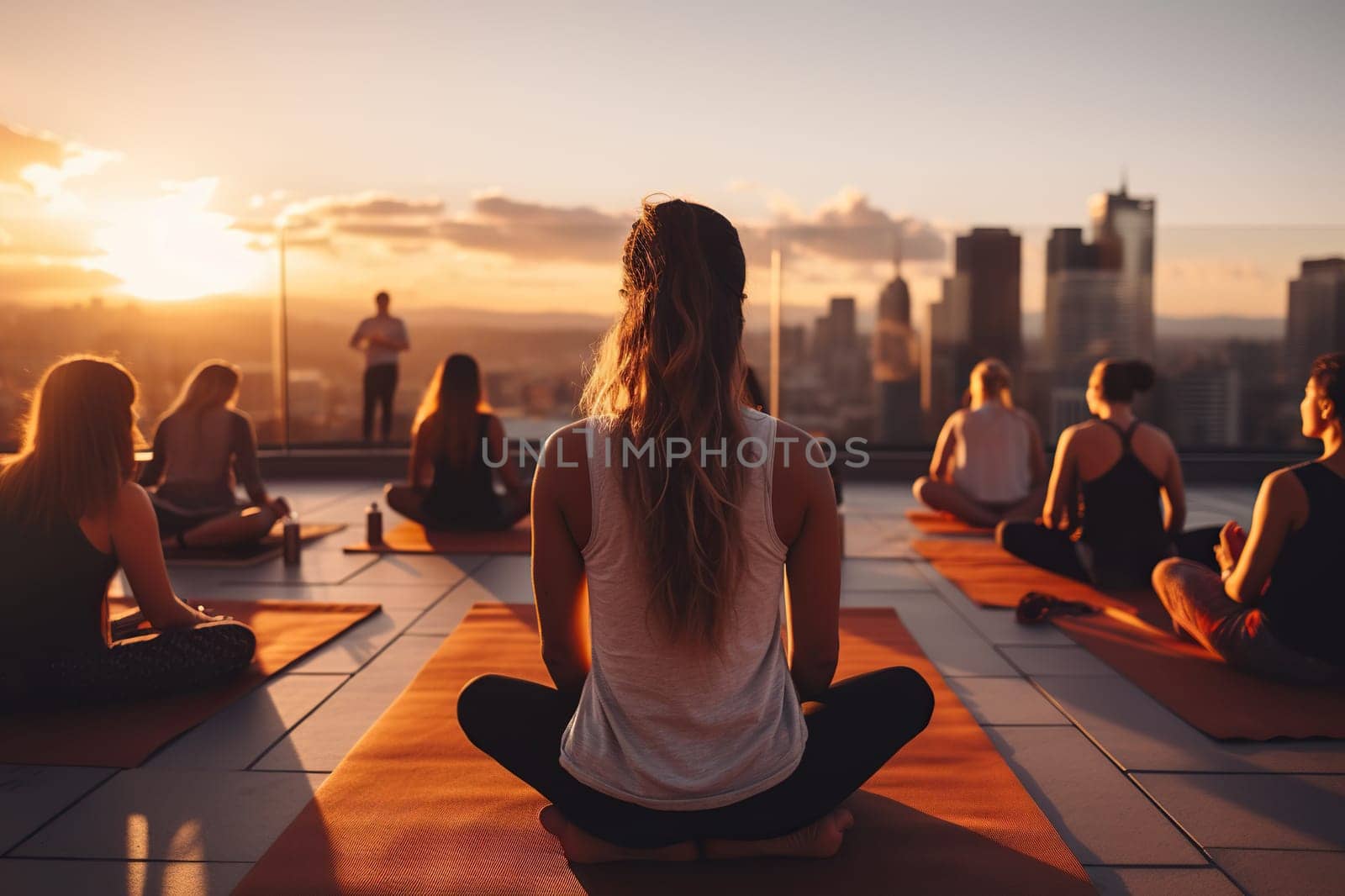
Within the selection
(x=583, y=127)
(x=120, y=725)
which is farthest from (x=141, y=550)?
(x=583, y=127)

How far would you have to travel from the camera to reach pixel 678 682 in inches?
56.4

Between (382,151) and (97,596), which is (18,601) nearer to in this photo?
(97,596)

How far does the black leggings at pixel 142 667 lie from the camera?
2.25 metres

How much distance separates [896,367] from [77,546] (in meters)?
6.83

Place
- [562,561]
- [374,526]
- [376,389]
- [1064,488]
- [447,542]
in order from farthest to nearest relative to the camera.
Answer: [376,389]
[447,542]
[374,526]
[1064,488]
[562,561]

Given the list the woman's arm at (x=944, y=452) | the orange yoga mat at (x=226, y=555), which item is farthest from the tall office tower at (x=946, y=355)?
the orange yoga mat at (x=226, y=555)

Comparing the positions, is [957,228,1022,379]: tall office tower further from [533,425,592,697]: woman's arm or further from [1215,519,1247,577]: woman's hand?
[533,425,592,697]: woman's arm

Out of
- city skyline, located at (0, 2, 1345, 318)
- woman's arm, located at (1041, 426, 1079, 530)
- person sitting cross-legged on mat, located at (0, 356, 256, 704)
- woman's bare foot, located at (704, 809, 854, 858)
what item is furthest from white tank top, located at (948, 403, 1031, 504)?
person sitting cross-legged on mat, located at (0, 356, 256, 704)

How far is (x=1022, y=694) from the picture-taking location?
251cm

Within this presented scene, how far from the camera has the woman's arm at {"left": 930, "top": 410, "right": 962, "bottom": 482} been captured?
210 inches

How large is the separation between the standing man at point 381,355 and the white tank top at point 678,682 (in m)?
6.93

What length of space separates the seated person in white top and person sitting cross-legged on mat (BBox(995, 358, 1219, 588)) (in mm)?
1310

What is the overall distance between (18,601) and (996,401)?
4495 mm

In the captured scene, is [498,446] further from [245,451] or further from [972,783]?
[972,783]
